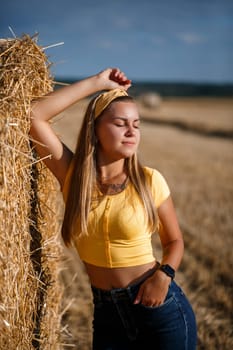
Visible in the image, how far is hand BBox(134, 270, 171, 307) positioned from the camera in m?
2.30

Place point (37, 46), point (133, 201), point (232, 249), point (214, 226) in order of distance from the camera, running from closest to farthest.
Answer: point (133, 201) → point (37, 46) → point (232, 249) → point (214, 226)

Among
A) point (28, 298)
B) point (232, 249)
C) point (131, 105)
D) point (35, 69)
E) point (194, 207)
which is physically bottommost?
point (194, 207)

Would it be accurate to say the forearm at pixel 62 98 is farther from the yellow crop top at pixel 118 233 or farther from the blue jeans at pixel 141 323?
the blue jeans at pixel 141 323

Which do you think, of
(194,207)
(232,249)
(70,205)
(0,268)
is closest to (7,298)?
(0,268)

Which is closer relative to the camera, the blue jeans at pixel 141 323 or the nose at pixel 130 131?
the blue jeans at pixel 141 323

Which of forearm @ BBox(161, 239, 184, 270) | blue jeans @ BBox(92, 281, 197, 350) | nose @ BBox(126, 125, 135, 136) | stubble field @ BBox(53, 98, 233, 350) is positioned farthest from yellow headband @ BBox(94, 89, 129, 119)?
blue jeans @ BBox(92, 281, 197, 350)

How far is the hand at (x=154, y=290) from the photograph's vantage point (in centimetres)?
230

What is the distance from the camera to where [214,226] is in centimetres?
688

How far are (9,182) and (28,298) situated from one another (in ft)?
2.48

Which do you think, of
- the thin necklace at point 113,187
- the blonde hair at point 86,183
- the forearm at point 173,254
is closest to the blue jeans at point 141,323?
the forearm at point 173,254

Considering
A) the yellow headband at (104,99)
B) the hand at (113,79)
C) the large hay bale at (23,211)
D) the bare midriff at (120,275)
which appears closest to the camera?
the large hay bale at (23,211)

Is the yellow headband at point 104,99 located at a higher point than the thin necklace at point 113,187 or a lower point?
higher

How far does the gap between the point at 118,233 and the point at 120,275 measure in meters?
0.21

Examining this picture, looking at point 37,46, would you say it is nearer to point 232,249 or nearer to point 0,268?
point 0,268
